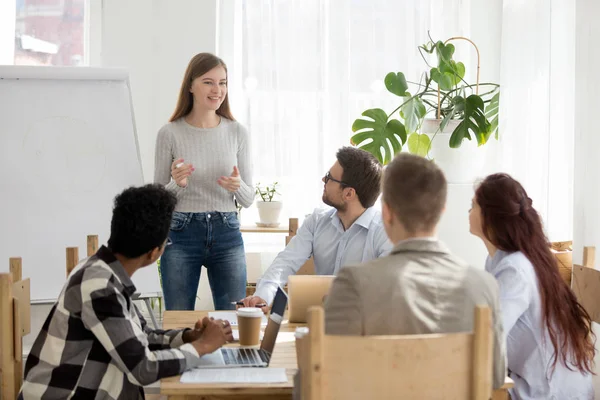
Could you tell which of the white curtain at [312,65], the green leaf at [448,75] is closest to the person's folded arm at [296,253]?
the green leaf at [448,75]

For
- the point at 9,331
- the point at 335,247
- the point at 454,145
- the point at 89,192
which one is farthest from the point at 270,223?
the point at 9,331

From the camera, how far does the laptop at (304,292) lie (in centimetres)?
227

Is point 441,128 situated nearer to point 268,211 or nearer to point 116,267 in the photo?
point 268,211

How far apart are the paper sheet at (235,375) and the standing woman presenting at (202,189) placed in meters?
1.31

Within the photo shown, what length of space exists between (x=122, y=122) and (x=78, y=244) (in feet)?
1.91

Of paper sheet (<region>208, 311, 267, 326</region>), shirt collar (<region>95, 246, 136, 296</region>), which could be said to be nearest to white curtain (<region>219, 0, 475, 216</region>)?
paper sheet (<region>208, 311, 267, 326</region>)

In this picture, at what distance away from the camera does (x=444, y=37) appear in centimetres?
489

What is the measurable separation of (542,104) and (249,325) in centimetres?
225

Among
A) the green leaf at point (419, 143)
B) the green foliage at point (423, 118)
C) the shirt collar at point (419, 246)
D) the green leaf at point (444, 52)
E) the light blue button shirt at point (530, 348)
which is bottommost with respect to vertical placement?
the light blue button shirt at point (530, 348)

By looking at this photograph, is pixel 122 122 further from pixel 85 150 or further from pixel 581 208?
pixel 581 208

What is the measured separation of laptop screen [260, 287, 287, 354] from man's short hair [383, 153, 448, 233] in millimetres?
466

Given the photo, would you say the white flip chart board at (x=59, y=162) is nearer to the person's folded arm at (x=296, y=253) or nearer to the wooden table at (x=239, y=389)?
A: the person's folded arm at (x=296, y=253)

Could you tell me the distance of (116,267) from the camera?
1.84 meters

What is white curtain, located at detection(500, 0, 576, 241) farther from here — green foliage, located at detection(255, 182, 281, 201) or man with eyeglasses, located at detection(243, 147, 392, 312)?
green foliage, located at detection(255, 182, 281, 201)
